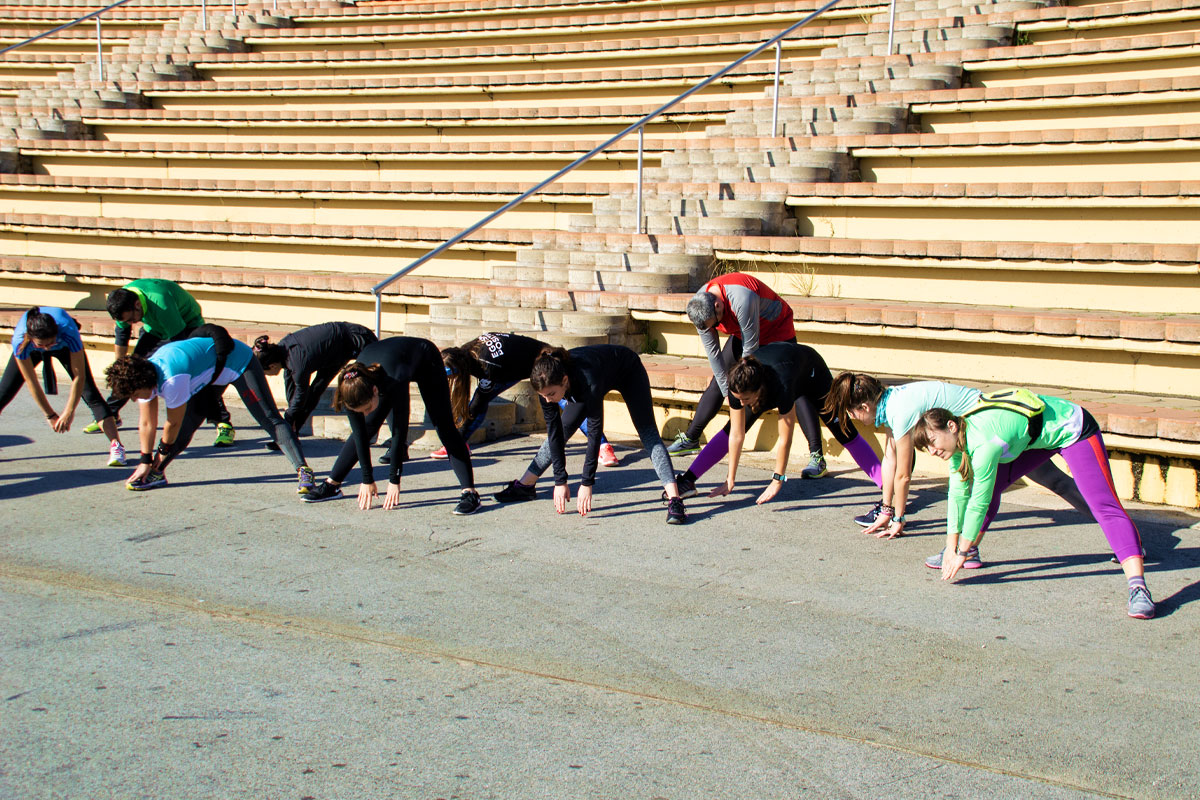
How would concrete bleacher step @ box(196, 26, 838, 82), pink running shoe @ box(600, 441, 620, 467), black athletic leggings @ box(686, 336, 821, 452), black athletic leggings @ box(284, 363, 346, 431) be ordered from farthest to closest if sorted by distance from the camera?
concrete bleacher step @ box(196, 26, 838, 82) → pink running shoe @ box(600, 441, 620, 467) → black athletic leggings @ box(284, 363, 346, 431) → black athletic leggings @ box(686, 336, 821, 452)

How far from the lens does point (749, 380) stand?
591 centimetres

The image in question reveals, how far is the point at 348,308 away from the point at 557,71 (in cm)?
509

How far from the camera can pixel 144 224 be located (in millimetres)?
13086

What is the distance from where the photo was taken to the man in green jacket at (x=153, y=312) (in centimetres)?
787

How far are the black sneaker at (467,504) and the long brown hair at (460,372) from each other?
22.3 inches

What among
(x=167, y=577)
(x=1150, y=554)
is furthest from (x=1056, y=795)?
(x=167, y=577)

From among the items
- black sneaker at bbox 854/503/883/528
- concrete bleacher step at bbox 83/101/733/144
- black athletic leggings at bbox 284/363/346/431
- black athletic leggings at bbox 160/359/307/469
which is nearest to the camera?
black sneaker at bbox 854/503/883/528

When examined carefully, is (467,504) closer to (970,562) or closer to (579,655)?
(579,655)

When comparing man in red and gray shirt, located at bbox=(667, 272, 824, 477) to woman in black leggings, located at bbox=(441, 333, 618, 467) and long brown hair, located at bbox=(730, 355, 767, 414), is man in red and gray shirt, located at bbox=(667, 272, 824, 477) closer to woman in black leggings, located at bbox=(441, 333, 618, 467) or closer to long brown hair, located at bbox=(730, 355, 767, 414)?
long brown hair, located at bbox=(730, 355, 767, 414)

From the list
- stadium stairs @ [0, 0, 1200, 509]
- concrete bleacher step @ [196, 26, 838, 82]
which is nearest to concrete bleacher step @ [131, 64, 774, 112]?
stadium stairs @ [0, 0, 1200, 509]

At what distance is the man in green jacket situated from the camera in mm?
7867

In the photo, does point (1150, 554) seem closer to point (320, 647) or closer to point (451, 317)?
point (320, 647)

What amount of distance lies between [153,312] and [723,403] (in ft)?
14.2

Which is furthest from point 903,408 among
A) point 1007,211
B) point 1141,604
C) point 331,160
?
point 331,160
